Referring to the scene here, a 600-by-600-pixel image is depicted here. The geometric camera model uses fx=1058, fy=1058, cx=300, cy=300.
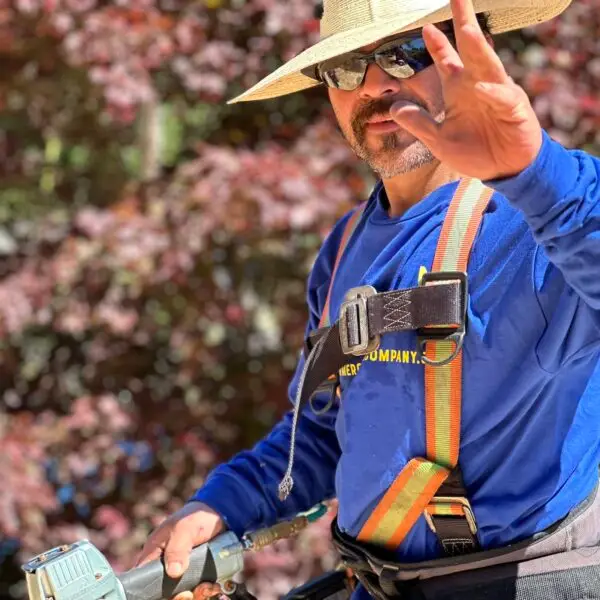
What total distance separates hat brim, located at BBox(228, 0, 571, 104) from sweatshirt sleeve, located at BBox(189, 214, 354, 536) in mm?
351

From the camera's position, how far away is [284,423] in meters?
2.30

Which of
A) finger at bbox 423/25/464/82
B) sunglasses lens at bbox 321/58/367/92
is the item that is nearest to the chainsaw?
sunglasses lens at bbox 321/58/367/92

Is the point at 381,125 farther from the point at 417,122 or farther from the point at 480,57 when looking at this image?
the point at 480,57

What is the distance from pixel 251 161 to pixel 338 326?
69.0 inches

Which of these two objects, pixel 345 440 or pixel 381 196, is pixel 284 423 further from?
pixel 381 196

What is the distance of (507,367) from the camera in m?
1.65

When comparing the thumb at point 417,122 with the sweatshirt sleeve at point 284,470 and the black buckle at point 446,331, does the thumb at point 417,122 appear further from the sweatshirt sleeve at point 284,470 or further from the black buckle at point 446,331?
the sweatshirt sleeve at point 284,470

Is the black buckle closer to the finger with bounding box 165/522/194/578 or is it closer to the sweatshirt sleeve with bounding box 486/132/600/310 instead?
the sweatshirt sleeve with bounding box 486/132/600/310

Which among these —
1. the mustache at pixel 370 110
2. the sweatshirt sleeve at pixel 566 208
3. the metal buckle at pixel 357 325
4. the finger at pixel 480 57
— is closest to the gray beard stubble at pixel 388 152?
the mustache at pixel 370 110

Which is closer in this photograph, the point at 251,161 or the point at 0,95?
the point at 251,161

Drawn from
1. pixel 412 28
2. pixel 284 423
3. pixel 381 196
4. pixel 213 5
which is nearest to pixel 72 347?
pixel 213 5

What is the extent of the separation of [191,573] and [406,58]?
105 cm

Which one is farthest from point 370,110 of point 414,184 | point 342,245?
point 342,245

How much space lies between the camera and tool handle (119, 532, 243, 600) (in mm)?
1980
